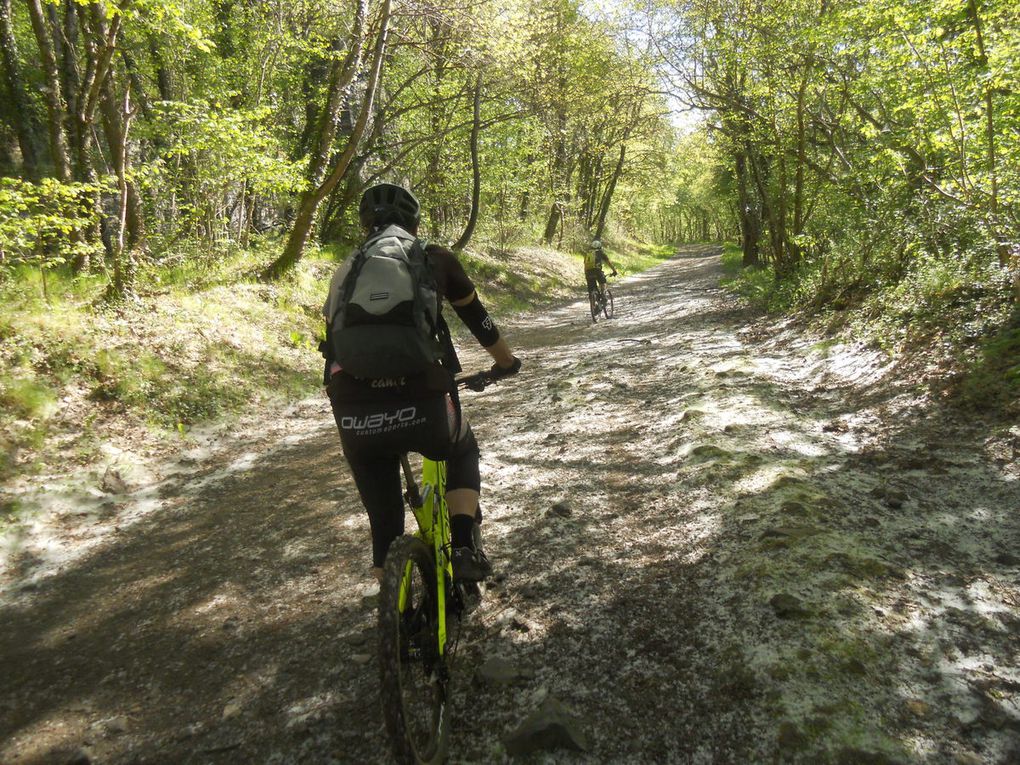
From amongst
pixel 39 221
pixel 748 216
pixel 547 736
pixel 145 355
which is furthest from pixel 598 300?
pixel 547 736

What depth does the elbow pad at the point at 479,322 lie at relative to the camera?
9.36ft

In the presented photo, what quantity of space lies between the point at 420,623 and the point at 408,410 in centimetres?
95

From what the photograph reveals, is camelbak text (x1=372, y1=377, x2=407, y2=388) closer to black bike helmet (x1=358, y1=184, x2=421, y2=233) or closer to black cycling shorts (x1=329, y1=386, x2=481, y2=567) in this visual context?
black cycling shorts (x1=329, y1=386, x2=481, y2=567)

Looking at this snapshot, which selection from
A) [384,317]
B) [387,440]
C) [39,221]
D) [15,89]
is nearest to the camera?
[384,317]

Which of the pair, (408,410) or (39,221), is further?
(39,221)

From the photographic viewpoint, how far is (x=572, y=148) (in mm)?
32531

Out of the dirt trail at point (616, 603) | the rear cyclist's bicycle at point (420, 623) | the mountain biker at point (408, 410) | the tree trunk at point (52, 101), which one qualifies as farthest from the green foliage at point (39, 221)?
the rear cyclist's bicycle at point (420, 623)

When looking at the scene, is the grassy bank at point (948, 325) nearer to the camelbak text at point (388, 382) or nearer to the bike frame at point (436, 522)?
the bike frame at point (436, 522)

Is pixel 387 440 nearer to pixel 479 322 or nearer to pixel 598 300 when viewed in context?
pixel 479 322

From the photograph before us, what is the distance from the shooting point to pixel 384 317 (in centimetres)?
234

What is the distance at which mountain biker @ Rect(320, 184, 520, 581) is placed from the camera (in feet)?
8.10

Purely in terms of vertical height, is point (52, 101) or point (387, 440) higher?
point (52, 101)

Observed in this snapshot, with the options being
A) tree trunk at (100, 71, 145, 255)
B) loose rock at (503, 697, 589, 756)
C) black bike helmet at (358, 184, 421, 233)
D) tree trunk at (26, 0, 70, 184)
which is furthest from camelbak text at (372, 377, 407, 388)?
tree trunk at (26, 0, 70, 184)

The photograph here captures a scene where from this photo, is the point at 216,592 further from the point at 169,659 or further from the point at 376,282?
the point at 376,282
